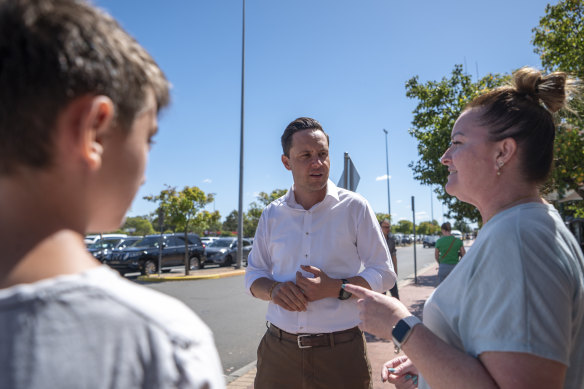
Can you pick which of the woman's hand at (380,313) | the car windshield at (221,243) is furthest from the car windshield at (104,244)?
the woman's hand at (380,313)

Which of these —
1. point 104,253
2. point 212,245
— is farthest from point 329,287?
point 212,245

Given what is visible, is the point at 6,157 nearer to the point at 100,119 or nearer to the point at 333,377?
the point at 100,119

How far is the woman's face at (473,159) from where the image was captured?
1476mm

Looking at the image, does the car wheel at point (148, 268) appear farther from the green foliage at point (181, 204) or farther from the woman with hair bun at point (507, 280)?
the woman with hair bun at point (507, 280)

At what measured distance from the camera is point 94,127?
62 centimetres

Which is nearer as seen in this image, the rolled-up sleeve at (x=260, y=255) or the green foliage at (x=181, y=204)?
the rolled-up sleeve at (x=260, y=255)

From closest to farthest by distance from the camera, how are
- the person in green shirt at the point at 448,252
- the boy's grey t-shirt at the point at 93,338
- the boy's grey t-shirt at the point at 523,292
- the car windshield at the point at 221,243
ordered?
the boy's grey t-shirt at the point at 93,338 < the boy's grey t-shirt at the point at 523,292 < the person in green shirt at the point at 448,252 < the car windshield at the point at 221,243

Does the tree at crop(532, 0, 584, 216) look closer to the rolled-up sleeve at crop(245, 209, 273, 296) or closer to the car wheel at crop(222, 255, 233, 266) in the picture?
the rolled-up sleeve at crop(245, 209, 273, 296)

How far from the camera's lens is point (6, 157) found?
592 millimetres

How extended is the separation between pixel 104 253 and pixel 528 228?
19.4 m

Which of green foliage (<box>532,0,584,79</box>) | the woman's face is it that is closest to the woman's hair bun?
the woman's face

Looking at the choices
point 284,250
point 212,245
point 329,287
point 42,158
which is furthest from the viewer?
point 212,245

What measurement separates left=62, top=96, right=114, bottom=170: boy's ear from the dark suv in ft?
54.9

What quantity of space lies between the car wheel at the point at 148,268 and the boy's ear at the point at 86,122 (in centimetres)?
1739
